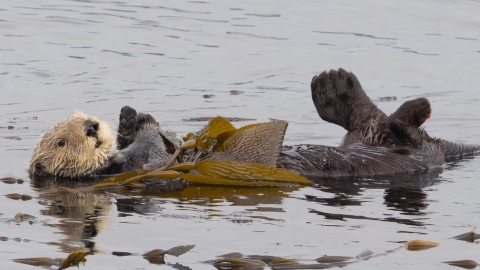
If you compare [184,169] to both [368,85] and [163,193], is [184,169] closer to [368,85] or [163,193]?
[163,193]

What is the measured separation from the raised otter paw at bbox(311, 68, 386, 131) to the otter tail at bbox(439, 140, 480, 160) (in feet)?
1.80

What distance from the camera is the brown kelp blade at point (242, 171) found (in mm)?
5688

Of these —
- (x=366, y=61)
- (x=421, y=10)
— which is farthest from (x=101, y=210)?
(x=421, y=10)

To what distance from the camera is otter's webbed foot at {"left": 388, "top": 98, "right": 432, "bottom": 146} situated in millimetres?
6117

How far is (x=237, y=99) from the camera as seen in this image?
9.31 metres

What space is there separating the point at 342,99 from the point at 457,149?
3.11ft

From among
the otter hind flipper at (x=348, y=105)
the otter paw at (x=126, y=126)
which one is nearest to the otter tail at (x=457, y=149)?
the otter hind flipper at (x=348, y=105)

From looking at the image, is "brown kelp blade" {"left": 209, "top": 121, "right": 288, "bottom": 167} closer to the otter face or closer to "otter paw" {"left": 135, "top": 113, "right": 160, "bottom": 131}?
"otter paw" {"left": 135, "top": 113, "right": 160, "bottom": 131}

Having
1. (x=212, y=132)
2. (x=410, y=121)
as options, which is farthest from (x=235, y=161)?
(x=410, y=121)

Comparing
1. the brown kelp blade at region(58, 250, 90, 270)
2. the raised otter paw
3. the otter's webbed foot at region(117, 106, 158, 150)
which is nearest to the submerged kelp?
the otter's webbed foot at region(117, 106, 158, 150)

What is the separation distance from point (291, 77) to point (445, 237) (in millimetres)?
5910

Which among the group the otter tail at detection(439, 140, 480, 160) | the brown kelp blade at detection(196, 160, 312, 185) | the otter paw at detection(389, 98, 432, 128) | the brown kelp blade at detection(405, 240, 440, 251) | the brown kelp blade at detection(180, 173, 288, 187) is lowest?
the brown kelp blade at detection(405, 240, 440, 251)

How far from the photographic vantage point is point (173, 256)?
4.20 meters

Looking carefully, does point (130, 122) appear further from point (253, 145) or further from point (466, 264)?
point (466, 264)
